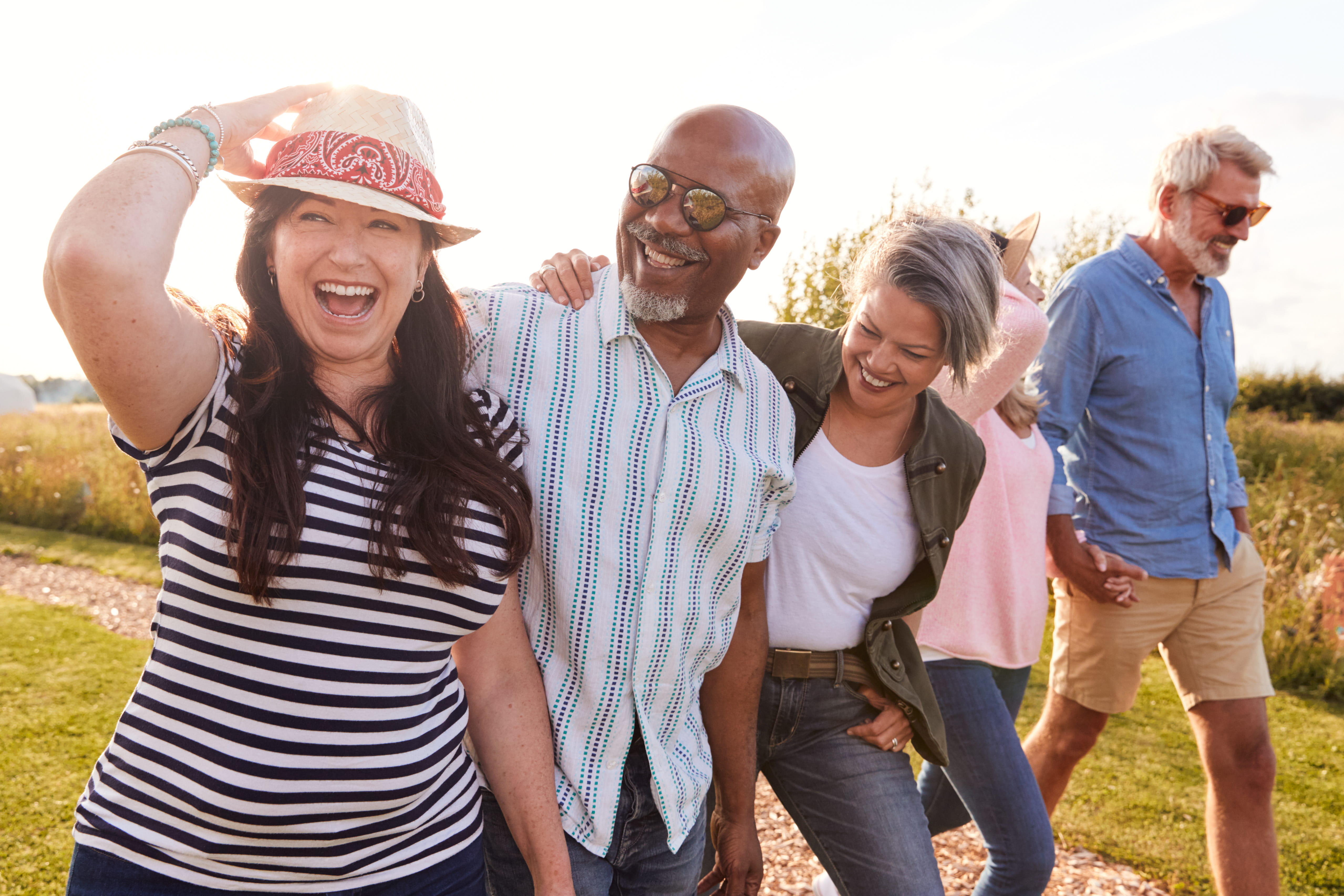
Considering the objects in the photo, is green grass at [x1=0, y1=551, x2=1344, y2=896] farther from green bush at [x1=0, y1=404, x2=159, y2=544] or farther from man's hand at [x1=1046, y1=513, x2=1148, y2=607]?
green bush at [x1=0, y1=404, x2=159, y2=544]

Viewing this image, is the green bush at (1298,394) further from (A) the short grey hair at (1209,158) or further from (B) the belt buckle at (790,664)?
(B) the belt buckle at (790,664)

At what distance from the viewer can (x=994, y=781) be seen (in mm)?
3227

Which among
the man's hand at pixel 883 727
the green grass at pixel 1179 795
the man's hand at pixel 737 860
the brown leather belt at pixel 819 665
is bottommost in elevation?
the green grass at pixel 1179 795

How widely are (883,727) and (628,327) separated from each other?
1.53 metres

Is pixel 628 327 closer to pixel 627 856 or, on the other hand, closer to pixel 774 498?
pixel 774 498

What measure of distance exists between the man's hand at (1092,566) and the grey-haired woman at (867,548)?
4.42 feet

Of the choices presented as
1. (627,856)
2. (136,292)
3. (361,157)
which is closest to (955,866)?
(627,856)

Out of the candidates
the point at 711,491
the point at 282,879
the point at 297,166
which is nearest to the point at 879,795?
the point at 711,491

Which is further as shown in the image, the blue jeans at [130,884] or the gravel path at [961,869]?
the gravel path at [961,869]

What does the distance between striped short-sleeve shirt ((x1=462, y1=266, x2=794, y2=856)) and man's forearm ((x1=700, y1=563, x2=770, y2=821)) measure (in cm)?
27

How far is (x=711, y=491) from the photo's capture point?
2.35 metres

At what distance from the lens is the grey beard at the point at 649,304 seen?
7.98 feet

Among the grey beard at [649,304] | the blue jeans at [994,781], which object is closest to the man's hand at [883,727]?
the blue jeans at [994,781]

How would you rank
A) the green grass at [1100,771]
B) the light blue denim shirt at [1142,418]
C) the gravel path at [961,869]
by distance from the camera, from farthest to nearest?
the green grass at [1100,771]
the gravel path at [961,869]
the light blue denim shirt at [1142,418]
